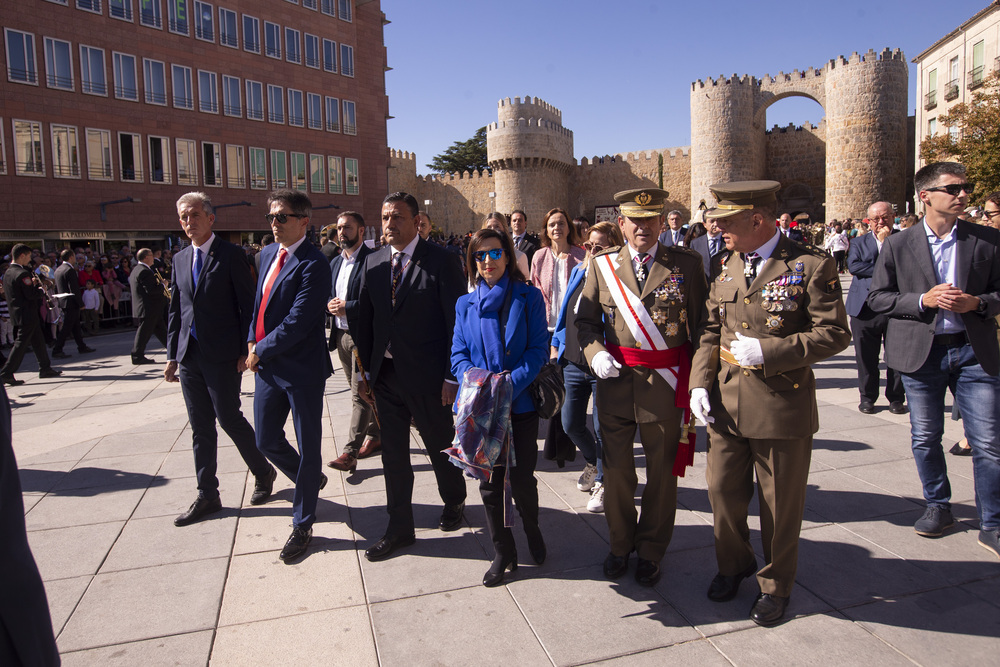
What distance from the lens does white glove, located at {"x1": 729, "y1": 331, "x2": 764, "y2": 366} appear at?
2617mm

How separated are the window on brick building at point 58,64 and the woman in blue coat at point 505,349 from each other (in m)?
26.4

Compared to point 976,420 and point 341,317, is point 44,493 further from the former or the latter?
point 976,420

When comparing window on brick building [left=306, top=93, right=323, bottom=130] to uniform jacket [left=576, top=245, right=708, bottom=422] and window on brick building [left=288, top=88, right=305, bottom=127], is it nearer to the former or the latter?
window on brick building [left=288, top=88, right=305, bottom=127]

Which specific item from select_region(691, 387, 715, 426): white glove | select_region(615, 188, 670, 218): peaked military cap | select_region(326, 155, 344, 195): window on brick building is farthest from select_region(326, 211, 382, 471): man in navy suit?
select_region(326, 155, 344, 195): window on brick building

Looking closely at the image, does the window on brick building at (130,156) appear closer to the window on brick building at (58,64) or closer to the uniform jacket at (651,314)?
the window on brick building at (58,64)

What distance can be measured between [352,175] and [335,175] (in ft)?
3.28

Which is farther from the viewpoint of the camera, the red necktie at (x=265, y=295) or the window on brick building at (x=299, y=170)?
the window on brick building at (x=299, y=170)

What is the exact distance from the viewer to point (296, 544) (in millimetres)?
3469

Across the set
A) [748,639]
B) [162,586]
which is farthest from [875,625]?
[162,586]

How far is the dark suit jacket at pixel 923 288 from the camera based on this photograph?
333cm

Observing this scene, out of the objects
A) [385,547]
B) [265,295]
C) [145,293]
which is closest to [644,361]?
[385,547]

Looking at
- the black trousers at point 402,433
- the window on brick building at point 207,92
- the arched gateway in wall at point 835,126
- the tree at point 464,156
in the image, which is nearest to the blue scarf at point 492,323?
the black trousers at point 402,433

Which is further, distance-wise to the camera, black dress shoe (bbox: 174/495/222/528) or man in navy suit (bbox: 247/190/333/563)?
black dress shoe (bbox: 174/495/222/528)

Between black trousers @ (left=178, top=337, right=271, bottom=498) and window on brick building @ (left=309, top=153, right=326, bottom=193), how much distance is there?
1152 inches
